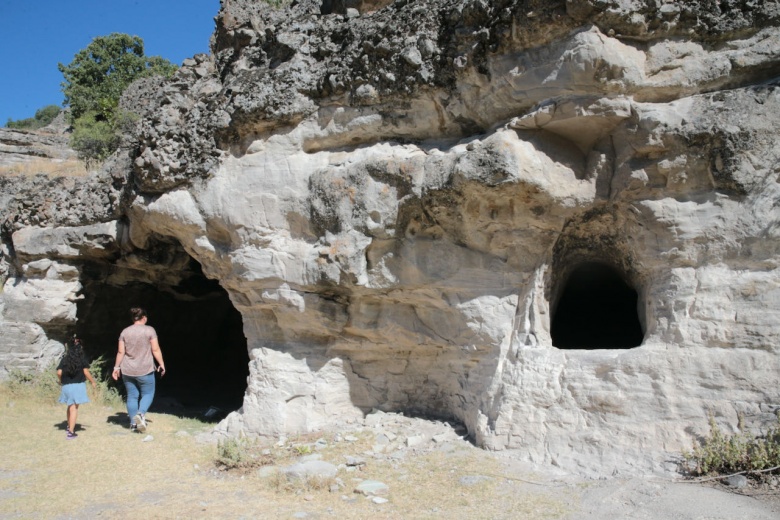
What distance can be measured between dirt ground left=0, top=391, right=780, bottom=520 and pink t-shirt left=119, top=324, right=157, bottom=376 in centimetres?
76

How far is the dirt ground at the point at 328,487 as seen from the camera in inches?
162

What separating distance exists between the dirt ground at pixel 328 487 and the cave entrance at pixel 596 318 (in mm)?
2424

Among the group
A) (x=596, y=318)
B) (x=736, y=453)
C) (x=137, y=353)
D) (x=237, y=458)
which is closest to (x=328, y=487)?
(x=237, y=458)

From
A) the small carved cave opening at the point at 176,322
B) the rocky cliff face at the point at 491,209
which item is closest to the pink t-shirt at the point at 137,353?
the rocky cliff face at the point at 491,209

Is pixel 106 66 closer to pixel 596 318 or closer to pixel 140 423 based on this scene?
pixel 140 423

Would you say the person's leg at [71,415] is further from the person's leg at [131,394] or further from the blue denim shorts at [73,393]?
the person's leg at [131,394]

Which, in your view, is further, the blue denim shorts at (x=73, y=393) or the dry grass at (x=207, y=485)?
the blue denim shorts at (x=73, y=393)

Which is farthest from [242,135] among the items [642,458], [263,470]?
[642,458]

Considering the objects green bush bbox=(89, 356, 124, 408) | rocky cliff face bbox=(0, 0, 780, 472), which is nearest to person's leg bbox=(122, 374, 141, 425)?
rocky cliff face bbox=(0, 0, 780, 472)

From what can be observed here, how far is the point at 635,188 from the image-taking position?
16.4 ft

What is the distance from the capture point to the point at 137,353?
6.75 metres

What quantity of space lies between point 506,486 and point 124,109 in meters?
10.3

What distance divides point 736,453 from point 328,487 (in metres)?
3.03

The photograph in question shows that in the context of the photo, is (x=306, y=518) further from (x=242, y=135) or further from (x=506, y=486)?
(x=242, y=135)
